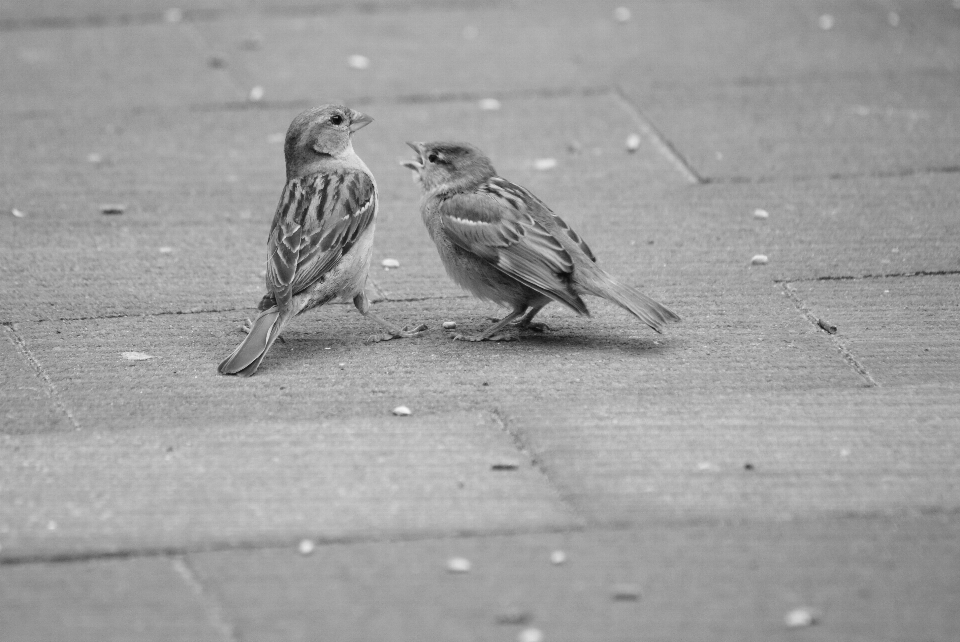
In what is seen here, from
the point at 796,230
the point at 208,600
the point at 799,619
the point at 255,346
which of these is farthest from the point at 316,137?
the point at 799,619

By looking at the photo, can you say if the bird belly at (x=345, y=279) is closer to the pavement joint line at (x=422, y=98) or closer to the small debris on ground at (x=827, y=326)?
the small debris on ground at (x=827, y=326)

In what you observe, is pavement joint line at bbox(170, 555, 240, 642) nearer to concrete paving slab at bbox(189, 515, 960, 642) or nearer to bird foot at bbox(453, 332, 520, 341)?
concrete paving slab at bbox(189, 515, 960, 642)

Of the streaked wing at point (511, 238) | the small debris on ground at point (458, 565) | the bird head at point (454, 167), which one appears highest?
the bird head at point (454, 167)

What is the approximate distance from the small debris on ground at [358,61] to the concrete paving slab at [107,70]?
1069mm

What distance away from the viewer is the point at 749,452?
5.86 metres

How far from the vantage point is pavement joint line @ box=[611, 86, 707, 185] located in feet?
31.8

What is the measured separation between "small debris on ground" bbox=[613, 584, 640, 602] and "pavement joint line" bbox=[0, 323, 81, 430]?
2.63 metres

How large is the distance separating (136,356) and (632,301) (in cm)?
245

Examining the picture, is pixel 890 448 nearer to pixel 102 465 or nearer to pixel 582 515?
pixel 582 515

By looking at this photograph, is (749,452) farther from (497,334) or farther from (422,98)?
(422,98)

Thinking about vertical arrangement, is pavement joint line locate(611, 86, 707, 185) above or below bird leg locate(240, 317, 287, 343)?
above

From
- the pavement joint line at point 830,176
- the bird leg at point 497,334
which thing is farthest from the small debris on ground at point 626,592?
the pavement joint line at point 830,176

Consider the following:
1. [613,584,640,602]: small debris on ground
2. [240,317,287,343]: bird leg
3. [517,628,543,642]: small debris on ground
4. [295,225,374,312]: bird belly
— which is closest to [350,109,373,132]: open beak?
[295,225,374,312]: bird belly

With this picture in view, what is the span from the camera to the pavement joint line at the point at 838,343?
664cm
